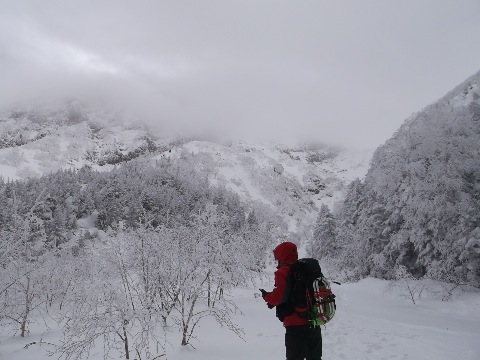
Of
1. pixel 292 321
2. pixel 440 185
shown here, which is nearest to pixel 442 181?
pixel 440 185

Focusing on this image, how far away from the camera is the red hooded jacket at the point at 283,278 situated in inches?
183

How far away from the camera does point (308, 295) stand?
15.7 feet

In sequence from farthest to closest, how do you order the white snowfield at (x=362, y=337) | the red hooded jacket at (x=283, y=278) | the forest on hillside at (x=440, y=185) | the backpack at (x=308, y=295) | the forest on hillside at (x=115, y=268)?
the forest on hillside at (x=440, y=185) < the forest on hillside at (x=115, y=268) < the white snowfield at (x=362, y=337) < the backpack at (x=308, y=295) < the red hooded jacket at (x=283, y=278)

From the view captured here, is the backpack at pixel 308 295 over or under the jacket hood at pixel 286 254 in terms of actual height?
under

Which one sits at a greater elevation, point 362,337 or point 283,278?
point 283,278

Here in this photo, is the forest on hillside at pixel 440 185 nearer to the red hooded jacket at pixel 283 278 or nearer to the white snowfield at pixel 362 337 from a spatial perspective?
the white snowfield at pixel 362 337

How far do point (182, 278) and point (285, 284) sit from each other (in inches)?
336

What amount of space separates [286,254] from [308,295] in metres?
0.61

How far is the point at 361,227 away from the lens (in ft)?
107

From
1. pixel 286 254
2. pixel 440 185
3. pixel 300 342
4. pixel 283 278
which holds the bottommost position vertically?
pixel 300 342

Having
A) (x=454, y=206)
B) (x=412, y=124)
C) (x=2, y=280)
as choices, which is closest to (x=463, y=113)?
(x=412, y=124)

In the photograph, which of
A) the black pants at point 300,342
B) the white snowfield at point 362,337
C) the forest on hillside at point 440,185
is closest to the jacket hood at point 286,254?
the black pants at point 300,342

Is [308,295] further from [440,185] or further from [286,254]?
[440,185]

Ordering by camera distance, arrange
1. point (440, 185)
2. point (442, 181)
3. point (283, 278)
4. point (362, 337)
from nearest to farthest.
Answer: point (283, 278) < point (362, 337) < point (442, 181) < point (440, 185)
